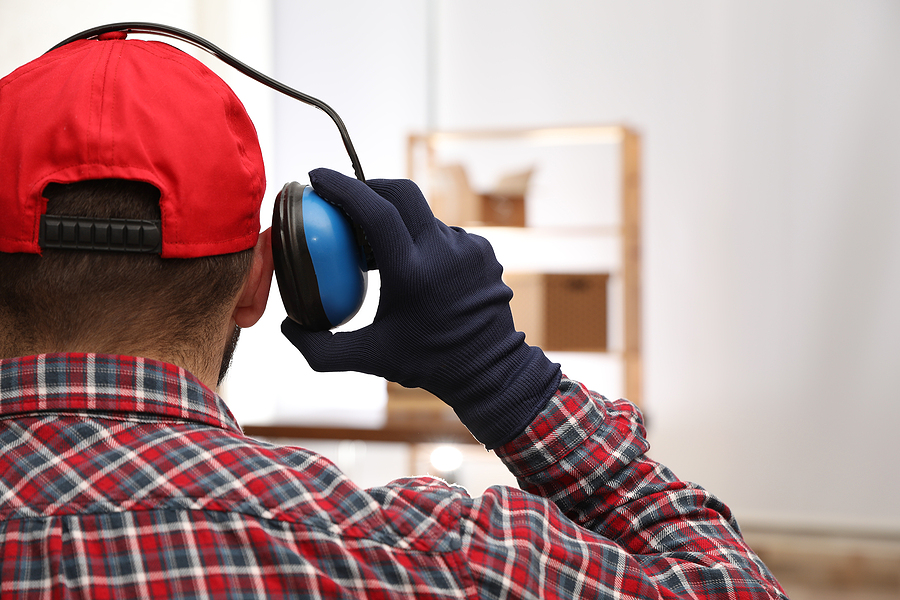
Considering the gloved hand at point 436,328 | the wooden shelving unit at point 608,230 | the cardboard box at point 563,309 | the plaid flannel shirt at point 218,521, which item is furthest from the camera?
the cardboard box at point 563,309

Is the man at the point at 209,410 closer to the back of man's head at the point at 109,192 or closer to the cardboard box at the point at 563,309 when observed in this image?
the back of man's head at the point at 109,192

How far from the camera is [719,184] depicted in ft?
9.46

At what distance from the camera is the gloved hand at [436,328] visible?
20.7 inches

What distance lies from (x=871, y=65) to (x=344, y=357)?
9.63ft

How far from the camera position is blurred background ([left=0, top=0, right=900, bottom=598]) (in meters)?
2.76

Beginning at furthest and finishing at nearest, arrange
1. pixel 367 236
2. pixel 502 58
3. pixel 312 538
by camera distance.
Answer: pixel 502 58
pixel 367 236
pixel 312 538

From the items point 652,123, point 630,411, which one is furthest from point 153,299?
point 652,123

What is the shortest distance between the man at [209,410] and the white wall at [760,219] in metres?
2.51

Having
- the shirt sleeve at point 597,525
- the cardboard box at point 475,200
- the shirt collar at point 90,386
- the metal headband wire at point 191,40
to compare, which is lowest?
the shirt sleeve at point 597,525

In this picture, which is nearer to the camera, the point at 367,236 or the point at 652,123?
the point at 367,236

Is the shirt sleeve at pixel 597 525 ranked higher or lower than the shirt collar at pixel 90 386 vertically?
lower

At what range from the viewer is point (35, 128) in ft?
1.45

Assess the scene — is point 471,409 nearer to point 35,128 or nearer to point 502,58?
point 35,128

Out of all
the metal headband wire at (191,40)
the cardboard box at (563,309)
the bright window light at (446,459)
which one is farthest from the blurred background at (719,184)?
the metal headband wire at (191,40)
